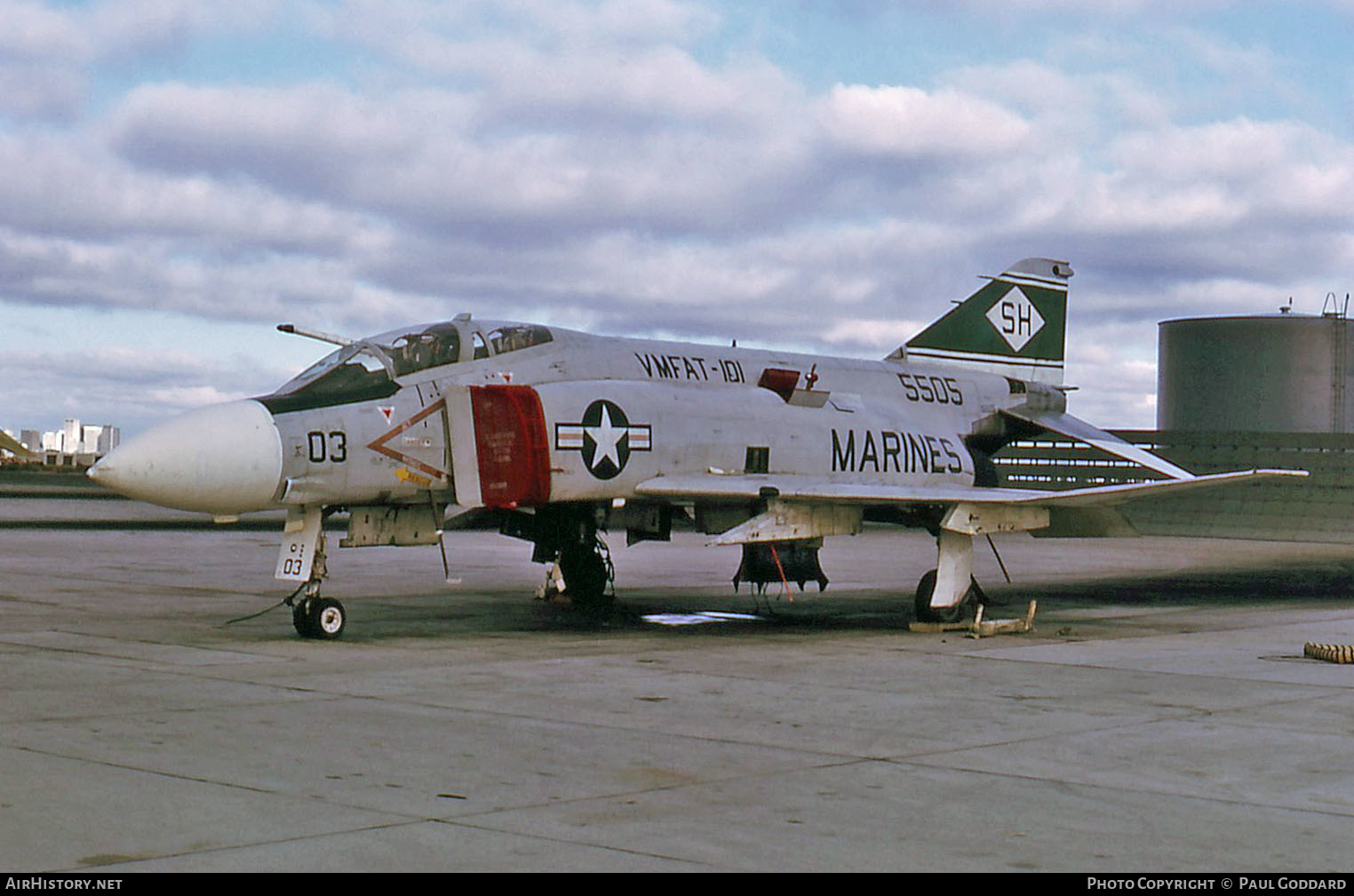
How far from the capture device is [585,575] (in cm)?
1538

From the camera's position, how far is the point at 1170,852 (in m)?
4.95

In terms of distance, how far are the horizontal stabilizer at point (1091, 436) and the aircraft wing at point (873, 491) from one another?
3114mm

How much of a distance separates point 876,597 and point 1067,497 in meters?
5.09

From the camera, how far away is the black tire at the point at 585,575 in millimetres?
15281

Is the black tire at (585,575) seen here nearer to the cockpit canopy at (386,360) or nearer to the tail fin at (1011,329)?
the cockpit canopy at (386,360)

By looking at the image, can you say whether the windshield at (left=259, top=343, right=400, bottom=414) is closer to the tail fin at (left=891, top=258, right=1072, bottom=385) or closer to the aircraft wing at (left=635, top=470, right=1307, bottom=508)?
the aircraft wing at (left=635, top=470, right=1307, bottom=508)

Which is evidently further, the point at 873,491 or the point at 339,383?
the point at 873,491

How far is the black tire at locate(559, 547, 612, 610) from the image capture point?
50.1 ft

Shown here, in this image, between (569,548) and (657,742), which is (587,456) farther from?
(657,742)

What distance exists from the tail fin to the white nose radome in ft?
30.4

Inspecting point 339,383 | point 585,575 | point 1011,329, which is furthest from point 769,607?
point 339,383

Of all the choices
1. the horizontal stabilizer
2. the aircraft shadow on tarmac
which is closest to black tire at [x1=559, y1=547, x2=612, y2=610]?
the aircraft shadow on tarmac

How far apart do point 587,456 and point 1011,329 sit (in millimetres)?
7864
